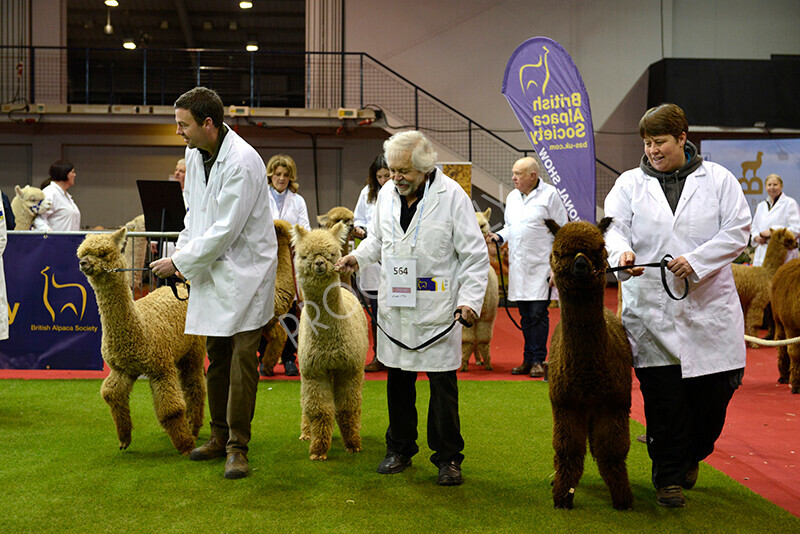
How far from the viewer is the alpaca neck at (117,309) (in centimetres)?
399

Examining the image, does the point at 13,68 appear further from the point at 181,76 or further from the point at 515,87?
the point at 515,87

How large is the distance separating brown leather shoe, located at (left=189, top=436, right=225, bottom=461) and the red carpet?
8.10ft

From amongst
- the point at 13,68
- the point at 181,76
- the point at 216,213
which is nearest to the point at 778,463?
the point at 216,213

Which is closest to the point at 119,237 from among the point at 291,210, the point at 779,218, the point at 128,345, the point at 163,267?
the point at 128,345

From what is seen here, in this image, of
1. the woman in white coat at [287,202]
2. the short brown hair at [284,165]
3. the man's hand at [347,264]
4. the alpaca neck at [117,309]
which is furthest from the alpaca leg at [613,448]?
the short brown hair at [284,165]

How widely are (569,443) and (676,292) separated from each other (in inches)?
32.9

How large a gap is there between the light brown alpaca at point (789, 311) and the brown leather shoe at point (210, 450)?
14.5ft

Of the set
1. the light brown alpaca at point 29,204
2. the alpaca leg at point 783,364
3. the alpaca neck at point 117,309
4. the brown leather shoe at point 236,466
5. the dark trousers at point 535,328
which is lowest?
the brown leather shoe at point 236,466

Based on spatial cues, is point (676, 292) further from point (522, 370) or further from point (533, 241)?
point (522, 370)

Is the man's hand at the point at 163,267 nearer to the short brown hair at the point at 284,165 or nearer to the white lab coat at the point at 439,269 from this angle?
the white lab coat at the point at 439,269

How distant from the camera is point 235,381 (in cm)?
373

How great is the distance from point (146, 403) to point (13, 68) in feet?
42.1

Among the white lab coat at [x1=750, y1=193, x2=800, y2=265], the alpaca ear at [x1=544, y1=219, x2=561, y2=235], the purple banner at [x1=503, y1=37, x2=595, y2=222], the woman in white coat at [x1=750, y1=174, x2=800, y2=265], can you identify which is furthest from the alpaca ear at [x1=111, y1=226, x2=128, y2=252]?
the white lab coat at [x1=750, y1=193, x2=800, y2=265]

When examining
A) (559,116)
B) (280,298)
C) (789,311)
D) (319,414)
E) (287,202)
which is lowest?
(319,414)
